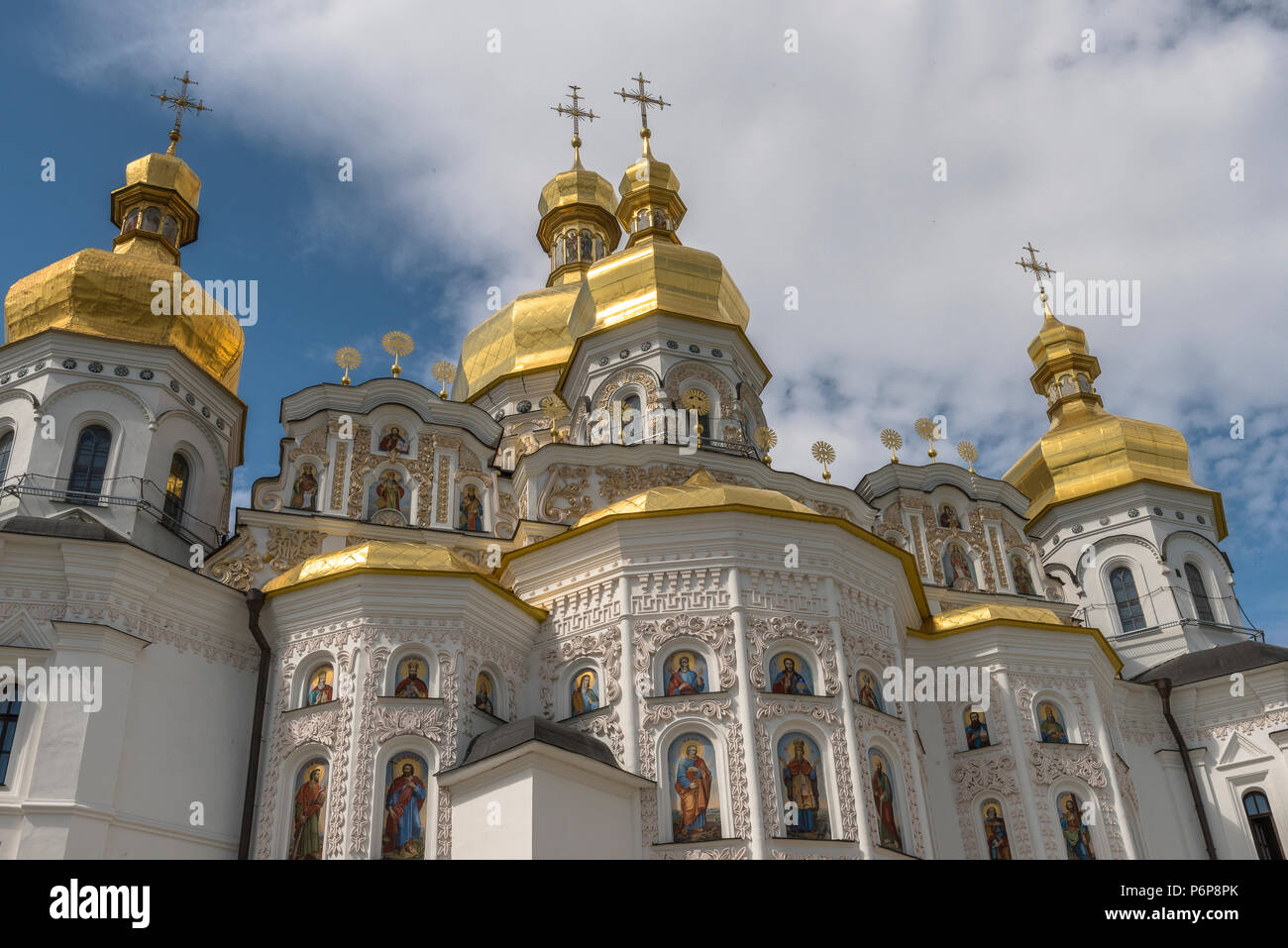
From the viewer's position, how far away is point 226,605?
14.1 m

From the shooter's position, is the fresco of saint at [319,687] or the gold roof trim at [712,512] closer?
the fresco of saint at [319,687]

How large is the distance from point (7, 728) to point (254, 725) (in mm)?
2562

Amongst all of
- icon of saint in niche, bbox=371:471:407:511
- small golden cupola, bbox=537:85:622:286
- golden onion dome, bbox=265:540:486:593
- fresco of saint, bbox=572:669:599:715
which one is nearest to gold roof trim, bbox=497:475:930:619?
golden onion dome, bbox=265:540:486:593

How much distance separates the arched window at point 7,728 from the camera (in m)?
11.8

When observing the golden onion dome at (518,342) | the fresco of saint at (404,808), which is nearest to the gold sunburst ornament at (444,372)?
the golden onion dome at (518,342)

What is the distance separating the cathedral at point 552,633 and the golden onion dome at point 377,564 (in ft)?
0.19

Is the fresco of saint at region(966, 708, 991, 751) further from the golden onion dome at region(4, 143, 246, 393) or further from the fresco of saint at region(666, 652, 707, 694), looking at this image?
the golden onion dome at region(4, 143, 246, 393)

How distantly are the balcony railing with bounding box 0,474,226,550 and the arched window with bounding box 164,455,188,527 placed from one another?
22 mm

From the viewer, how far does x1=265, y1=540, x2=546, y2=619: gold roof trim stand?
13461mm

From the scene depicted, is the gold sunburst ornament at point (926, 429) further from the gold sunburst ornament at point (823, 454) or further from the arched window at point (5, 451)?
the arched window at point (5, 451)

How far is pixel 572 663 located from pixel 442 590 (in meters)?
1.77

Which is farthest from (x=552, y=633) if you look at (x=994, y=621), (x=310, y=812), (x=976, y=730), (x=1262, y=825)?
(x=1262, y=825)
